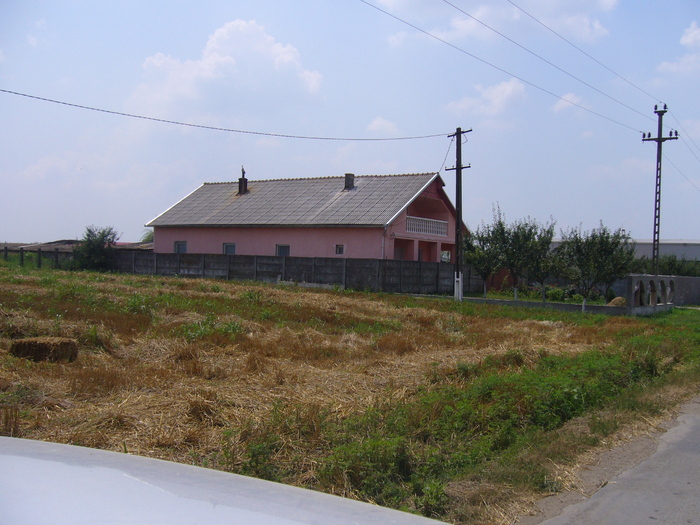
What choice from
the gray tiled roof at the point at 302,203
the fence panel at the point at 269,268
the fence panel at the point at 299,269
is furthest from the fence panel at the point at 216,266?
the gray tiled roof at the point at 302,203

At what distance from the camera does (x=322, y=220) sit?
111 feet

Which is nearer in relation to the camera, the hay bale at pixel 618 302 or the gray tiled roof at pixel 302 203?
the hay bale at pixel 618 302

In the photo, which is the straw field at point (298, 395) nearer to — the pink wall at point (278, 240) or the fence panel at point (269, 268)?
the fence panel at point (269, 268)

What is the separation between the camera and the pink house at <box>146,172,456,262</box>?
1297 inches

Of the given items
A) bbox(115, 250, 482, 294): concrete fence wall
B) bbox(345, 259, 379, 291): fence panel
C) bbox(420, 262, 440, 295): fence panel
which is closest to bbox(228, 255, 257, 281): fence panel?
bbox(115, 250, 482, 294): concrete fence wall

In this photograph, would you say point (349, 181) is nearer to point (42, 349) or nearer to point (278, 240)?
point (278, 240)

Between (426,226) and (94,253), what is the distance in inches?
802

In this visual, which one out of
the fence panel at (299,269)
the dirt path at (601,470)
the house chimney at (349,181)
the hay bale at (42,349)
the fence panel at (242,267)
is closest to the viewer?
the dirt path at (601,470)

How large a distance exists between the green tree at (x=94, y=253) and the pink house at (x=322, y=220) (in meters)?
4.24

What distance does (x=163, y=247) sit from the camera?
40.9 m

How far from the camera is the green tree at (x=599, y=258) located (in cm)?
2512

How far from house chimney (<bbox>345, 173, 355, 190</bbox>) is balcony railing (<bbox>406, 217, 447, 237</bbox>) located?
5.09 meters

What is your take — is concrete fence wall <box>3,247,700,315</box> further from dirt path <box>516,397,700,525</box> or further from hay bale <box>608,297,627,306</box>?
dirt path <box>516,397,700,525</box>

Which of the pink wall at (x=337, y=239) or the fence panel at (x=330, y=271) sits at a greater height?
the pink wall at (x=337, y=239)
